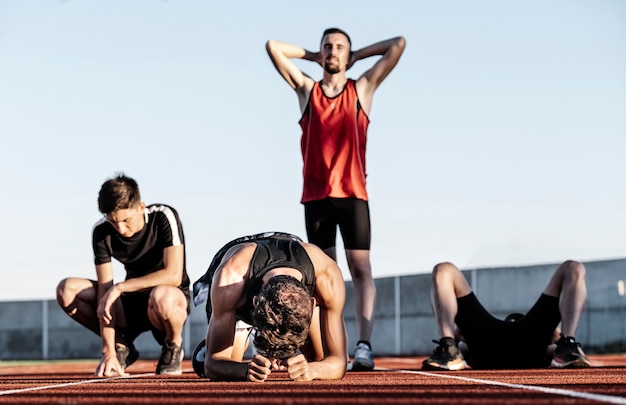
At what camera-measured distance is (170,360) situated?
5.53 m

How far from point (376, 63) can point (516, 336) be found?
6.25 ft

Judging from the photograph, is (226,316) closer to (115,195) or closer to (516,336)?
(115,195)

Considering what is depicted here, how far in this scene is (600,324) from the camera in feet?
39.5

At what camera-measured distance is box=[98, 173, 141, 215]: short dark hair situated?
5.12 meters

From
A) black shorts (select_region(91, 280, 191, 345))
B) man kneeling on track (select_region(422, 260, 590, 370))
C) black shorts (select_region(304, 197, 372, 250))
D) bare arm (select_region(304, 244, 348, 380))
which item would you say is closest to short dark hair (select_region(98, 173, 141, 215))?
black shorts (select_region(91, 280, 191, 345))

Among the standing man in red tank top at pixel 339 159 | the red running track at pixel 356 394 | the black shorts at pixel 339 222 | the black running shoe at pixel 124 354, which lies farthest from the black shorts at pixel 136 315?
the red running track at pixel 356 394

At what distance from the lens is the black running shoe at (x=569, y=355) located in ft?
16.9

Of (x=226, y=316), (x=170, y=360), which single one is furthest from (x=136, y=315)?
(x=226, y=316)

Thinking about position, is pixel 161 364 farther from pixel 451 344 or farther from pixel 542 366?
pixel 542 366

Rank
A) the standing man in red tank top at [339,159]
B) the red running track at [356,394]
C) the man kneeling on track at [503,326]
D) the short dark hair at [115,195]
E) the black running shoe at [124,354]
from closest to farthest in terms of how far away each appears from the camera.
Result: the red running track at [356,394] → the short dark hair at [115,195] → the man kneeling on track at [503,326] → the black running shoe at [124,354] → the standing man in red tank top at [339,159]

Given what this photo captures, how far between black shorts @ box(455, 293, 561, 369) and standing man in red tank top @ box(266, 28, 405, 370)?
654 mm

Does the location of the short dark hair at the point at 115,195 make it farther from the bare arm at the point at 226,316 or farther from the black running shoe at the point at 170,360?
the bare arm at the point at 226,316

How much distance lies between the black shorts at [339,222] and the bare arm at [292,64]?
2.19ft

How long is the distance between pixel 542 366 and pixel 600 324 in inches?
272
